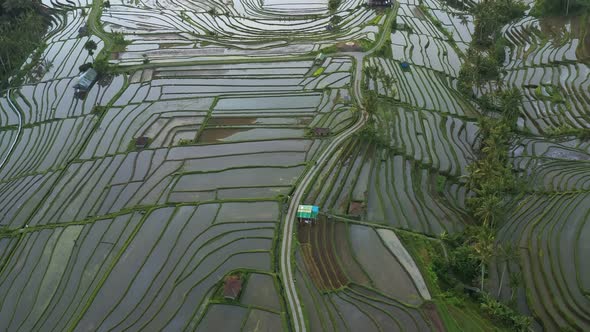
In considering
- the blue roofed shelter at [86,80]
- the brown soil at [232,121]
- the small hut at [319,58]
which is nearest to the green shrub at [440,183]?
the brown soil at [232,121]

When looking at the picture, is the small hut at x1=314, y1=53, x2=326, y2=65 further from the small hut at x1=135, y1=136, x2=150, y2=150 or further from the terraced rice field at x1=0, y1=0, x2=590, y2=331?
the small hut at x1=135, y1=136, x2=150, y2=150

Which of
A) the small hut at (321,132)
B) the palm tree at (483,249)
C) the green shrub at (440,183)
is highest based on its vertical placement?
the small hut at (321,132)

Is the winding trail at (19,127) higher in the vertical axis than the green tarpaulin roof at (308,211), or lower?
higher

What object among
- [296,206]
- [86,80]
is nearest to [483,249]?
[296,206]

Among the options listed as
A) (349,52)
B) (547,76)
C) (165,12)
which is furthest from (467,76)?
(165,12)

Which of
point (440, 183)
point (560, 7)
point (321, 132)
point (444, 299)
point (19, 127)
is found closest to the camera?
point (444, 299)

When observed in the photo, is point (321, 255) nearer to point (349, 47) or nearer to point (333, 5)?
point (349, 47)

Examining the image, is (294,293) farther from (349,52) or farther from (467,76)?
(349,52)

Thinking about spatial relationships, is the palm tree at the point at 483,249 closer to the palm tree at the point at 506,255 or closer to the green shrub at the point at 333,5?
the palm tree at the point at 506,255

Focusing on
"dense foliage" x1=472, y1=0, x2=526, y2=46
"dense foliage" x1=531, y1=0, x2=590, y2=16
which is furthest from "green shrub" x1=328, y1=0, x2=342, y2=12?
"dense foliage" x1=531, y1=0, x2=590, y2=16
